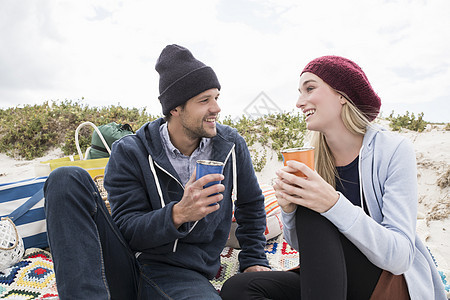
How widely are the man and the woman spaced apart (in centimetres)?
35

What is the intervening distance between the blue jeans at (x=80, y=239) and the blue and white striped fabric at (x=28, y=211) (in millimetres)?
1902

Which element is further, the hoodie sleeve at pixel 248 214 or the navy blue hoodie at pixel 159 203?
the hoodie sleeve at pixel 248 214

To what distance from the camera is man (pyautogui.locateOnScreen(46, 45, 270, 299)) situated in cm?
164

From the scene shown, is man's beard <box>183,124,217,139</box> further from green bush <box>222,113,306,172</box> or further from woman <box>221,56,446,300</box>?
green bush <box>222,113,306,172</box>

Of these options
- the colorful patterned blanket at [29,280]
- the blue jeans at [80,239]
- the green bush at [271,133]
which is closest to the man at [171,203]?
the blue jeans at [80,239]

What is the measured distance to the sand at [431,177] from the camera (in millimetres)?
3580

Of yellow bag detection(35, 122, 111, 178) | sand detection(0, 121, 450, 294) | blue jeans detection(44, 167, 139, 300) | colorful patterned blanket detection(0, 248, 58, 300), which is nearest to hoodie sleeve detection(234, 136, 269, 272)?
blue jeans detection(44, 167, 139, 300)

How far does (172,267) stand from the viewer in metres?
1.99

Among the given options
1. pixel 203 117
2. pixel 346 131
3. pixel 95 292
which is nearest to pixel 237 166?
pixel 203 117

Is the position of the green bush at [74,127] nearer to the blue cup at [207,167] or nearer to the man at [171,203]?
the man at [171,203]

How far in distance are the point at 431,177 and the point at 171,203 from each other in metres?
4.63

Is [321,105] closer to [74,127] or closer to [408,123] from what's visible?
[408,123]

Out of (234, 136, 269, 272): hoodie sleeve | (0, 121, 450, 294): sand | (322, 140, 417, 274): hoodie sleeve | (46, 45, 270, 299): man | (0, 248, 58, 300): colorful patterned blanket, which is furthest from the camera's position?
(0, 121, 450, 294): sand

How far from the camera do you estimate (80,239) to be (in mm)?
1604
